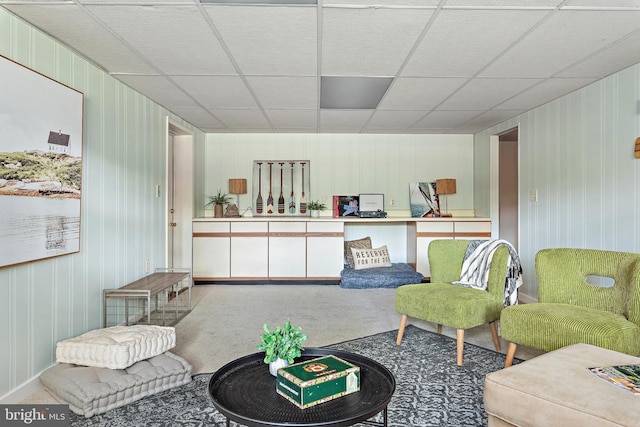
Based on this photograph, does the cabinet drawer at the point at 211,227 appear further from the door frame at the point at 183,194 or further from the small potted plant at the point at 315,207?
the small potted plant at the point at 315,207

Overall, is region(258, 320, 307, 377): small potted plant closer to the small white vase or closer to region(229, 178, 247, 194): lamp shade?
the small white vase

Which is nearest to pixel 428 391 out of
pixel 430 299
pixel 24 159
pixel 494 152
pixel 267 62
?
pixel 430 299

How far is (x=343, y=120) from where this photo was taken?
5148 millimetres

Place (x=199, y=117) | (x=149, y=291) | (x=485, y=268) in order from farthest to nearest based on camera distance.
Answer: (x=199, y=117) < (x=149, y=291) < (x=485, y=268)

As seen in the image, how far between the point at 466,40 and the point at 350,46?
0.77 metres

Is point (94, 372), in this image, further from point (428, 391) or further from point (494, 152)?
point (494, 152)

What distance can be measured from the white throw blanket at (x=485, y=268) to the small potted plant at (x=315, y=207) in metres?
2.98

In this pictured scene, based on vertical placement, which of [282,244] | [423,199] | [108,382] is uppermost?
[423,199]

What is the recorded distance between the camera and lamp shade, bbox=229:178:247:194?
605 centimetres

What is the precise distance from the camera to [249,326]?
3.76 m

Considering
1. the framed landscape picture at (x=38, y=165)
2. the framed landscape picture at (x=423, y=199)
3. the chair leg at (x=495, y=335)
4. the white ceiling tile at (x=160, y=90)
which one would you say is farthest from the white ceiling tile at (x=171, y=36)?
the framed landscape picture at (x=423, y=199)

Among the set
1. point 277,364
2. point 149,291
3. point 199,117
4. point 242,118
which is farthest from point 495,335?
point 199,117

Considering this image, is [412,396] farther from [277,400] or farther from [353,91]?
[353,91]

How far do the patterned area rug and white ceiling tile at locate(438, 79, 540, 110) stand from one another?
7.52 feet
